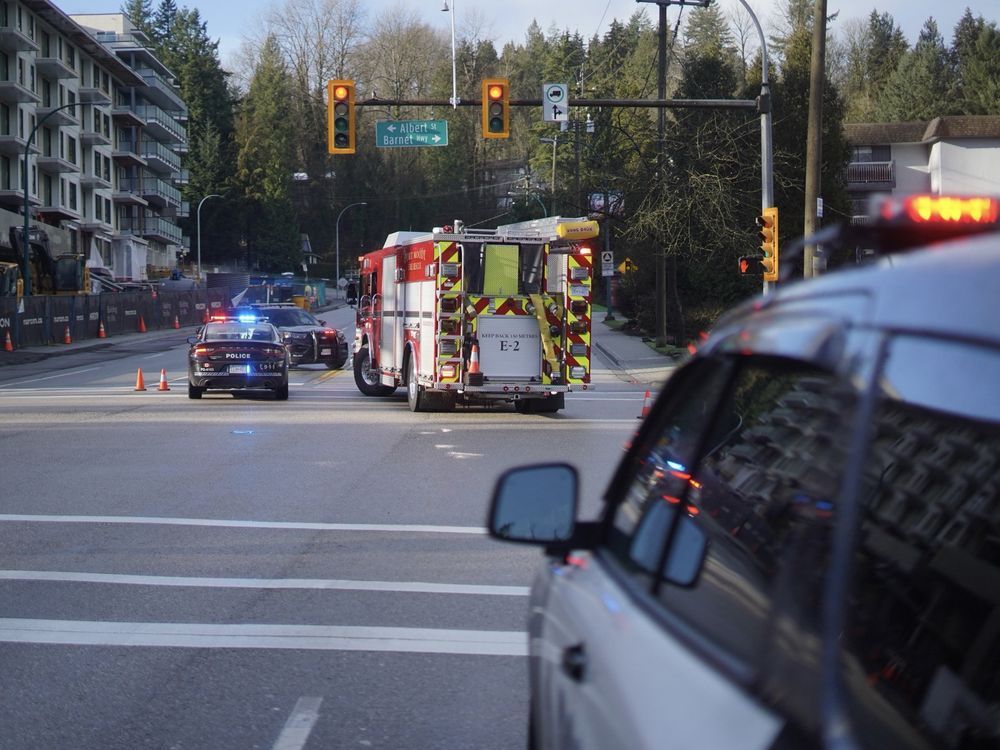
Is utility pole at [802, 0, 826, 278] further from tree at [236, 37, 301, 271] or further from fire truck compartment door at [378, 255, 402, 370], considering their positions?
tree at [236, 37, 301, 271]

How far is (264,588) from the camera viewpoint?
26.3 feet

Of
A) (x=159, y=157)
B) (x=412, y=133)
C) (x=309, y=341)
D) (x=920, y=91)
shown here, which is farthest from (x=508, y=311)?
(x=159, y=157)

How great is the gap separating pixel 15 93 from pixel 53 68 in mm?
7091

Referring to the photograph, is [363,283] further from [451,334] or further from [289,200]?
[289,200]

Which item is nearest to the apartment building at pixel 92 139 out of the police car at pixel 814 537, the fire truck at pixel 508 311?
the fire truck at pixel 508 311

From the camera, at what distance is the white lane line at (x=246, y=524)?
10.1 metres

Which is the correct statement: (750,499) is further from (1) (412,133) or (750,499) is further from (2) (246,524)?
(1) (412,133)

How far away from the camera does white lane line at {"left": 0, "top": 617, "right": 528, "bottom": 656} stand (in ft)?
21.8

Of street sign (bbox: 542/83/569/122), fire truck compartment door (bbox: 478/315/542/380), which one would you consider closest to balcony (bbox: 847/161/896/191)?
street sign (bbox: 542/83/569/122)

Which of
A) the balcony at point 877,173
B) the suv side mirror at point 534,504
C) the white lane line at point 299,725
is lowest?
the white lane line at point 299,725

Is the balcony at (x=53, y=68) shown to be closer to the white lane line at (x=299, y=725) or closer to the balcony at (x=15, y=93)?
the balcony at (x=15, y=93)

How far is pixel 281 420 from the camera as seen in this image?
A: 1911 centimetres

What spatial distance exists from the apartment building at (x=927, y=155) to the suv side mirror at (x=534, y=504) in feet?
189

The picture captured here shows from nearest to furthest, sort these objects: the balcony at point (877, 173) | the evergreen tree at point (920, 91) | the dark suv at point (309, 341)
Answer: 1. the dark suv at point (309, 341)
2. the balcony at point (877, 173)
3. the evergreen tree at point (920, 91)
